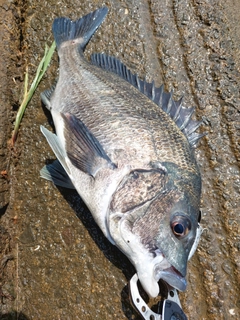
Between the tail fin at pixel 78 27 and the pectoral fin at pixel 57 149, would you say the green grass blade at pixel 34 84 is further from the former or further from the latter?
the pectoral fin at pixel 57 149

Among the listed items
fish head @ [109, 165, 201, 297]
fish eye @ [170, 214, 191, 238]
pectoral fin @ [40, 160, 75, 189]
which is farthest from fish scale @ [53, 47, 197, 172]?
pectoral fin @ [40, 160, 75, 189]

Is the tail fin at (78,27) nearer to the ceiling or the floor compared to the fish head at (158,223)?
nearer to the ceiling

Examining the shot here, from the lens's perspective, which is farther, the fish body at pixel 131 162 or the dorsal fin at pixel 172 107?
the dorsal fin at pixel 172 107

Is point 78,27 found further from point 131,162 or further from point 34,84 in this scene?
point 131,162

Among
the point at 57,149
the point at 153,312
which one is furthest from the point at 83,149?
the point at 153,312

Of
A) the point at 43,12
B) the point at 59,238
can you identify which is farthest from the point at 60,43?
the point at 59,238

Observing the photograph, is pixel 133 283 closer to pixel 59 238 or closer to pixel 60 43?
pixel 59 238

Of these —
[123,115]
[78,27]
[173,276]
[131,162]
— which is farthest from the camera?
[78,27]

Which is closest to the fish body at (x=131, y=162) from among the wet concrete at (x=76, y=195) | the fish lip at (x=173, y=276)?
the fish lip at (x=173, y=276)
